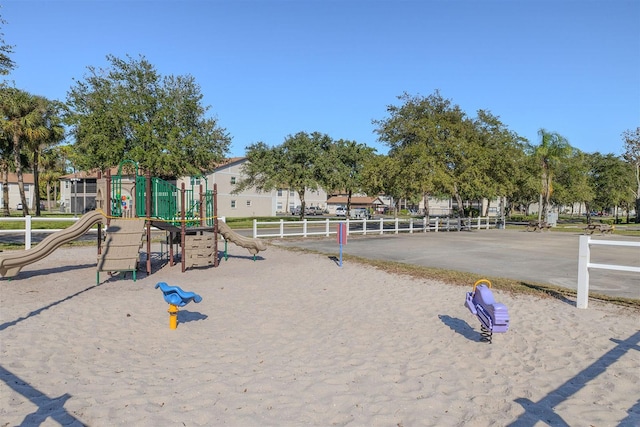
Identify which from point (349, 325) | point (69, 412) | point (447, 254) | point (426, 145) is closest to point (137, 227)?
point (349, 325)

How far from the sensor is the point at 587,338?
5660 mm

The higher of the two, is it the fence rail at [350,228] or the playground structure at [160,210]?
the playground structure at [160,210]

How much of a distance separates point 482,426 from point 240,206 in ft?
180

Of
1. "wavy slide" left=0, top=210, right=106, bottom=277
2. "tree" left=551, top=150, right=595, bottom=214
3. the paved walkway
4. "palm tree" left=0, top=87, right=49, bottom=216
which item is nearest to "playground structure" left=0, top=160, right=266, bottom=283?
"wavy slide" left=0, top=210, right=106, bottom=277

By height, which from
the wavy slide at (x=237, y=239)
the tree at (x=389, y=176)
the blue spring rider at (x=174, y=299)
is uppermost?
the tree at (x=389, y=176)

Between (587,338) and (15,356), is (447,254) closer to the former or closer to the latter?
(587,338)

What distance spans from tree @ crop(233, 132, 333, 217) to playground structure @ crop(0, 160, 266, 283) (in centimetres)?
2690

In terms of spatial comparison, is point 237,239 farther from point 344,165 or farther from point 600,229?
point 344,165

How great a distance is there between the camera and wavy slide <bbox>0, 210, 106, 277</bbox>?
29.3 ft

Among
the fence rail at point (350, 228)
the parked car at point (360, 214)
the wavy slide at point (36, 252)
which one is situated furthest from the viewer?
the parked car at point (360, 214)

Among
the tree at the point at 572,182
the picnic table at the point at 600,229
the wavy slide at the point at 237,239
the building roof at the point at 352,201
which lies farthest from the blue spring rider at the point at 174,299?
the building roof at the point at 352,201

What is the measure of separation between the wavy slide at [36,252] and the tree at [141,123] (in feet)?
59.5

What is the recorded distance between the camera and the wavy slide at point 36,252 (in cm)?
895

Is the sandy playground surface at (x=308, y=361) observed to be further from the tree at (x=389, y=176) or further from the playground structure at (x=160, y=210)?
the tree at (x=389, y=176)
